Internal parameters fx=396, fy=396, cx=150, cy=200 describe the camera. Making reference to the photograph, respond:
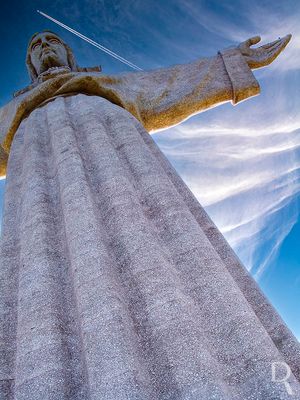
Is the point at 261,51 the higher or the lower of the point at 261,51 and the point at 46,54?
the lower

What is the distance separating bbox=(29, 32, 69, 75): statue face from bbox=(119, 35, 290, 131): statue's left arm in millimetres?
1323

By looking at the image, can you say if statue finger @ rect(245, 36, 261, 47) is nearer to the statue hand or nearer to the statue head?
the statue hand

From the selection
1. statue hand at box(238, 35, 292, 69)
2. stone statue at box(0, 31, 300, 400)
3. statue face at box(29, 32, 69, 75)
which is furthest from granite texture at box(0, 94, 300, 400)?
statue face at box(29, 32, 69, 75)

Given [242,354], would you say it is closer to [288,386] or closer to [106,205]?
[288,386]

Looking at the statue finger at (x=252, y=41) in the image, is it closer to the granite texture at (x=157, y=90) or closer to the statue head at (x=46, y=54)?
the granite texture at (x=157, y=90)

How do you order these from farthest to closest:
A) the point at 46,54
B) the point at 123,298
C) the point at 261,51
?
the point at 46,54 < the point at 261,51 < the point at 123,298

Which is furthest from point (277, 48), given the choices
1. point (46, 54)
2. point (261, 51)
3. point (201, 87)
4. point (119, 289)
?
point (119, 289)

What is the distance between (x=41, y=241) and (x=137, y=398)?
1143 mm

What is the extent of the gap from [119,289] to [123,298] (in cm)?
5

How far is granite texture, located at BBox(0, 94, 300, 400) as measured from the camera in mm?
1468

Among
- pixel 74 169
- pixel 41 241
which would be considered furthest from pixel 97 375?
pixel 74 169

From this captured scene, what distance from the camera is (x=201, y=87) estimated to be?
4910mm

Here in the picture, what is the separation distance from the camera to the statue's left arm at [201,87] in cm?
483

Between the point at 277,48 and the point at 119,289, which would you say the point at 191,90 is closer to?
the point at 277,48
